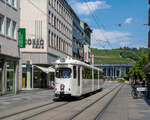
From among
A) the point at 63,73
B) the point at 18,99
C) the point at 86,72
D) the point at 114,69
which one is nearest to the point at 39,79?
the point at 86,72

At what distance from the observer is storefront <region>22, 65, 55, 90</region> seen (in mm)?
44688

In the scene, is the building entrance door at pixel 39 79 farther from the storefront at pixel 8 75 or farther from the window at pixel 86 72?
the window at pixel 86 72

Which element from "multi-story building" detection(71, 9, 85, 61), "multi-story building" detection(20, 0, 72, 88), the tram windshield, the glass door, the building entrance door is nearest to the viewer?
the tram windshield

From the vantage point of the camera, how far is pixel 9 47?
3069 cm

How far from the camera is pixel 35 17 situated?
47.5 meters

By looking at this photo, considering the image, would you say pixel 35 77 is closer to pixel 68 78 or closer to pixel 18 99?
pixel 18 99

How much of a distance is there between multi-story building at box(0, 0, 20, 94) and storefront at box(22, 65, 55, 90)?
457 inches

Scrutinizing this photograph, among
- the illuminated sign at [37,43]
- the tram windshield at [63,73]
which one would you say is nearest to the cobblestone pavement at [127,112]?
the tram windshield at [63,73]

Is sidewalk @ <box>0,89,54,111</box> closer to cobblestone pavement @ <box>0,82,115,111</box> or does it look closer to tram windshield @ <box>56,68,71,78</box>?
cobblestone pavement @ <box>0,82,115,111</box>

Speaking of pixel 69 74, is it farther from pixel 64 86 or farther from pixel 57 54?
pixel 57 54

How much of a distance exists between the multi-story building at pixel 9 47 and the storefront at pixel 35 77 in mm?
11617

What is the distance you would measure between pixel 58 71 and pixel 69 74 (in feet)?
2.82

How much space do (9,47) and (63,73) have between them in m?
10.3

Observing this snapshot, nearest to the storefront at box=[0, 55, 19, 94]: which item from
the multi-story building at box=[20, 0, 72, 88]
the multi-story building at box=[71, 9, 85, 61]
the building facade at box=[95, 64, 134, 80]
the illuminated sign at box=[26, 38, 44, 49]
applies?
the multi-story building at box=[20, 0, 72, 88]
